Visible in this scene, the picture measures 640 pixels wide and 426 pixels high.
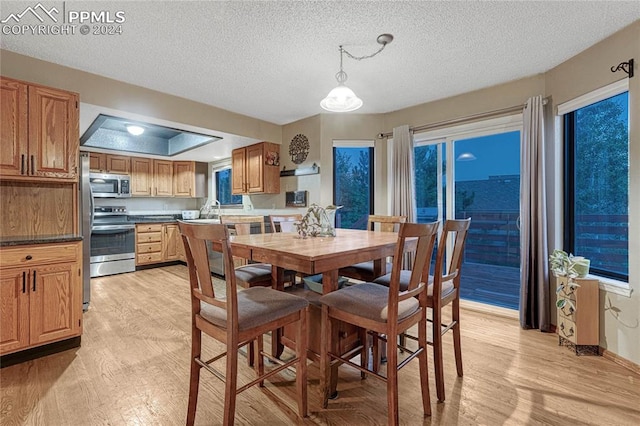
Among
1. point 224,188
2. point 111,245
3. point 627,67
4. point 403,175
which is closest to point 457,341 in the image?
point 403,175

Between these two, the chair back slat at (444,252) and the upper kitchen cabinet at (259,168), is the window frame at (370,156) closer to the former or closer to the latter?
the upper kitchen cabinet at (259,168)

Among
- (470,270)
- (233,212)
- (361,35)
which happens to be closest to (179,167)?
(233,212)

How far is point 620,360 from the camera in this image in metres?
2.20

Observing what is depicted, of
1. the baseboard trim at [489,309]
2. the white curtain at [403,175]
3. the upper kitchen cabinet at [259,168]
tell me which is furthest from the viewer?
the upper kitchen cabinet at [259,168]

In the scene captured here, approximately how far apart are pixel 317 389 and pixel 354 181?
3023 mm

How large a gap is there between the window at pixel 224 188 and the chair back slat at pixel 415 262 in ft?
15.4

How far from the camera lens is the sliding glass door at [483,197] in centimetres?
329

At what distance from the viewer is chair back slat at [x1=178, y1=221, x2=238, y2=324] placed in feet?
4.37

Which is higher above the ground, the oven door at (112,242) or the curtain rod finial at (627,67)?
the curtain rod finial at (627,67)

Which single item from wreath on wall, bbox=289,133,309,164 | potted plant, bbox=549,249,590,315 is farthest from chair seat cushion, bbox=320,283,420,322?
wreath on wall, bbox=289,133,309,164

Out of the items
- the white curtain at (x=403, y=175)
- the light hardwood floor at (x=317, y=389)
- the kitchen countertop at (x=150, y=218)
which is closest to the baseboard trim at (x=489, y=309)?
the light hardwood floor at (x=317, y=389)

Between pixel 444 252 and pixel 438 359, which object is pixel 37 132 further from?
pixel 438 359

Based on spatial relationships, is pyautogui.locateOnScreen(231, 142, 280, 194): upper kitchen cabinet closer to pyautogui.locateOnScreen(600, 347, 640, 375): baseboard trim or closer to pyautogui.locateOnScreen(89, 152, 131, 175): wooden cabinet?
pyautogui.locateOnScreen(89, 152, 131, 175): wooden cabinet

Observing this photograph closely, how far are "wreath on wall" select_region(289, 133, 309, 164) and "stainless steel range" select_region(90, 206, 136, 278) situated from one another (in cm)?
306
